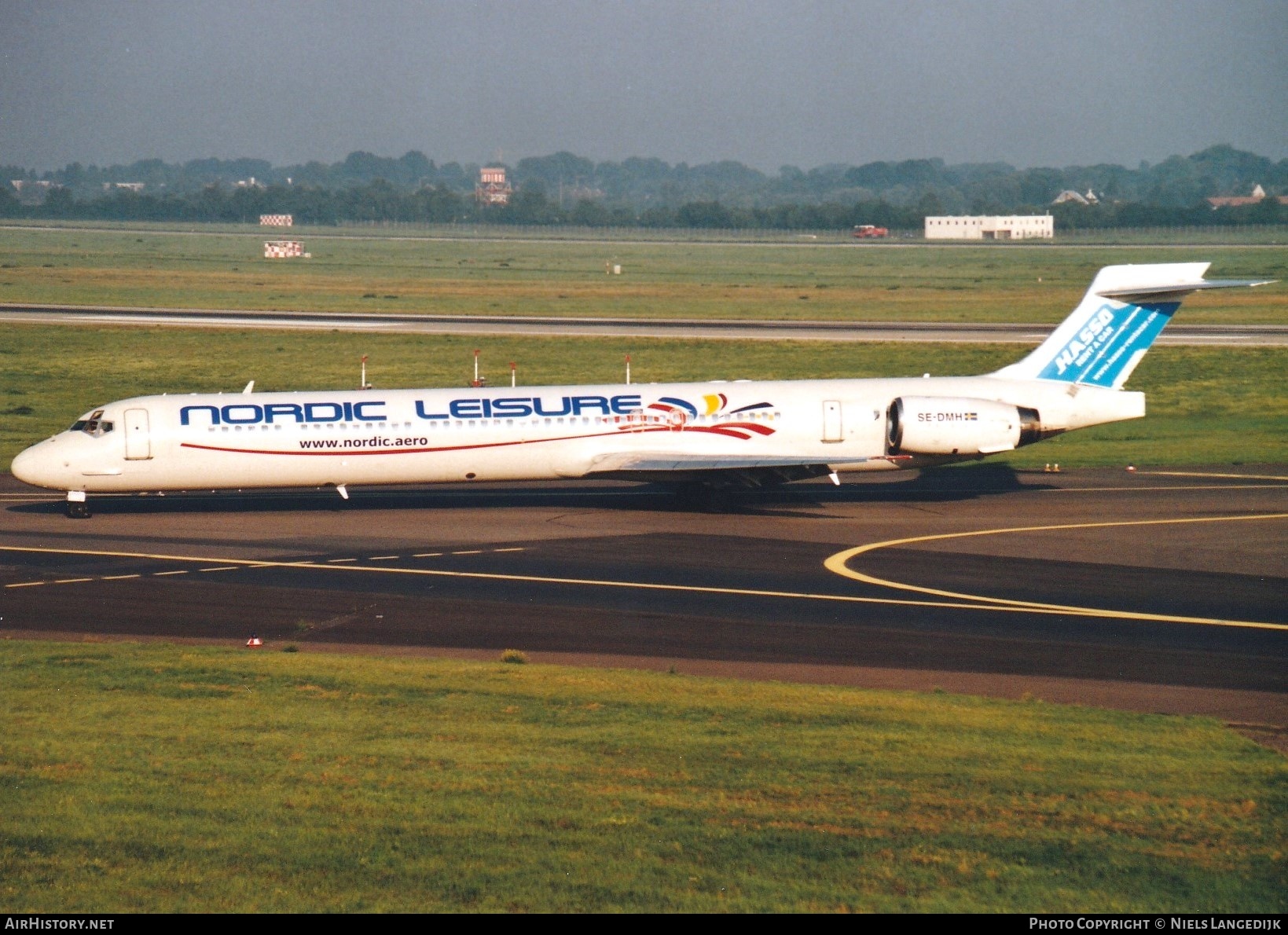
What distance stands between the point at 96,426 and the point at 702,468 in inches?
610

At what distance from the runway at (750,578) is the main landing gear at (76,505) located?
419 millimetres

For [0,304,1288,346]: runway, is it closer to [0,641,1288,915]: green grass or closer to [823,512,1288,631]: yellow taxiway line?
[823,512,1288,631]: yellow taxiway line

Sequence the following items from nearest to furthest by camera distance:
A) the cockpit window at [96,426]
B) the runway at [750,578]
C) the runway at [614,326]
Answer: the runway at [750,578] → the cockpit window at [96,426] → the runway at [614,326]

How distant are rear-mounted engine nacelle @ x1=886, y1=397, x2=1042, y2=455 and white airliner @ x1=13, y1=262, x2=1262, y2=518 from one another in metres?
0.04

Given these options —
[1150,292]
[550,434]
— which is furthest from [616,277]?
[550,434]

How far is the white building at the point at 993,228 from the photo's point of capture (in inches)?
7283

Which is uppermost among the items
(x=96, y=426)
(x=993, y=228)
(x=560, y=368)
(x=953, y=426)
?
(x=993, y=228)

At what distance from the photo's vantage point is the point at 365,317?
275 feet

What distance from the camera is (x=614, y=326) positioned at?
3073 inches

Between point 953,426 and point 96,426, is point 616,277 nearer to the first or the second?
point 953,426

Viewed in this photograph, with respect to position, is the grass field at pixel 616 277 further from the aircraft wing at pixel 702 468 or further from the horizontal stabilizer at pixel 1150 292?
the aircraft wing at pixel 702 468

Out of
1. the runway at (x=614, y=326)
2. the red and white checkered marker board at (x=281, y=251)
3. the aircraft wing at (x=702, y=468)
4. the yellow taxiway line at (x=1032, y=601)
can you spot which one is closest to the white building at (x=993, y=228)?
the red and white checkered marker board at (x=281, y=251)

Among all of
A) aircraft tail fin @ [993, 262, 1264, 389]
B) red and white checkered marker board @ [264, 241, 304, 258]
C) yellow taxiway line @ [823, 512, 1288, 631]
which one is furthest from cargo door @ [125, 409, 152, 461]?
red and white checkered marker board @ [264, 241, 304, 258]
